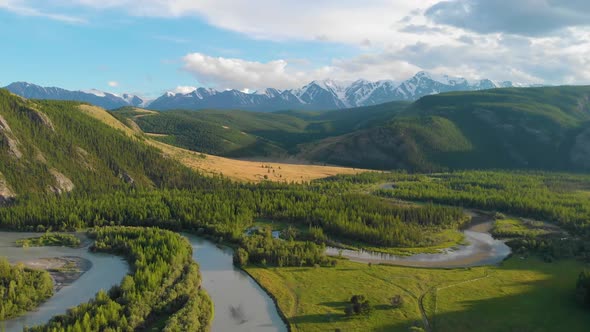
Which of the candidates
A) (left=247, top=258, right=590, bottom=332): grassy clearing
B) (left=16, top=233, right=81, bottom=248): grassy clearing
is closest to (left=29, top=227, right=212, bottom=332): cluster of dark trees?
(left=247, top=258, right=590, bottom=332): grassy clearing

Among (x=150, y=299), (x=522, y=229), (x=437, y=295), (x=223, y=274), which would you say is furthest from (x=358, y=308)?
(x=522, y=229)

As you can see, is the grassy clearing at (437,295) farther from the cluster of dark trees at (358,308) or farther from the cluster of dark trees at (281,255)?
the cluster of dark trees at (281,255)

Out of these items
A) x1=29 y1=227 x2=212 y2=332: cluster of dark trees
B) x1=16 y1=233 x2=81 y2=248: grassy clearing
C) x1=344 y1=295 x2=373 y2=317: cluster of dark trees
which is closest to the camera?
x1=29 y1=227 x2=212 y2=332: cluster of dark trees

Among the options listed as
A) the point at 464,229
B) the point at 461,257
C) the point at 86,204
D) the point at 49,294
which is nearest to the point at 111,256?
the point at 49,294

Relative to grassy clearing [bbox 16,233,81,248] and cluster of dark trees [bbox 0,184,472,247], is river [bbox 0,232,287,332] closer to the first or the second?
grassy clearing [bbox 16,233,81,248]

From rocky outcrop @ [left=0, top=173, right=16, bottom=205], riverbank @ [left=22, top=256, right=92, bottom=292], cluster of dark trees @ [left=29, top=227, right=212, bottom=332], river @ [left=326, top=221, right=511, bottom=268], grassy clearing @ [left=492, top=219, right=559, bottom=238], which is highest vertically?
rocky outcrop @ [left=0, top=173, right=16, bottom=205]

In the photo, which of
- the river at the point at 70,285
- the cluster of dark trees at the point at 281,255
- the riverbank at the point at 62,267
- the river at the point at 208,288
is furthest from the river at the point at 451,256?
the riverbank at the point at 62,267

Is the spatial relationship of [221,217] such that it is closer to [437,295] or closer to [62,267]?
[62,267]

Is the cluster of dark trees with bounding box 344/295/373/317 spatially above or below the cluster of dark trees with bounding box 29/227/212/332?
below
